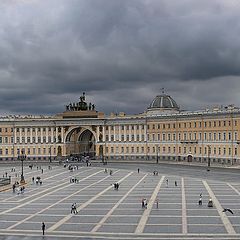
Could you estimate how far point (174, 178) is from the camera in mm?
72375

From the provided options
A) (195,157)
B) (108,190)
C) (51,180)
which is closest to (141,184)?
(108,190)

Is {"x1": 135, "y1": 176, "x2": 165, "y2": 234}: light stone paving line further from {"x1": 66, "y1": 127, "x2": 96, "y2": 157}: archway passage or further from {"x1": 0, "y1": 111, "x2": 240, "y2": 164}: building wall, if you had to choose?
{"x1": 66, "y1": 127, "x2": 96, "y2": 157}: archway passage

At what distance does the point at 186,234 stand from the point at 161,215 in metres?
Answer: 7.65

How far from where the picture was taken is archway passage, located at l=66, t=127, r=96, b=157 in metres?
132

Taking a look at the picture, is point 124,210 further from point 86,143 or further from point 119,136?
point 86,143

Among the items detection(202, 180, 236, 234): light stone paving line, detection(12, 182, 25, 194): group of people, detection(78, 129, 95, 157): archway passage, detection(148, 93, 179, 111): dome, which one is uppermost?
detection(148, 93, 179, 111): dome

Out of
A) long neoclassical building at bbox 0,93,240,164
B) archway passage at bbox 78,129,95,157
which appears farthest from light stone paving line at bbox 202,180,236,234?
archway passage at bbox 78,129,95,157

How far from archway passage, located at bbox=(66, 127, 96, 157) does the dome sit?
2095 cm

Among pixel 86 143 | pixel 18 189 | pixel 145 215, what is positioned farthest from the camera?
pixel 86 143

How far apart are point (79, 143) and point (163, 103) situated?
93.8ft

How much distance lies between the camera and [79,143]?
140875 millimetres

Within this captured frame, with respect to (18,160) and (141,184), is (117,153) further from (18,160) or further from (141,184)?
(141,184)

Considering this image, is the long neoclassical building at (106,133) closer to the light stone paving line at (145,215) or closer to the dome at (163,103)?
the dome at (163,103)

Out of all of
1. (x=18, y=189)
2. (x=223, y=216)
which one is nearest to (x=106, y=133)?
(x=18, y=189)
